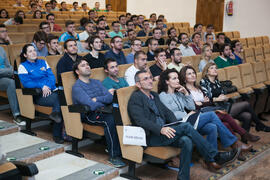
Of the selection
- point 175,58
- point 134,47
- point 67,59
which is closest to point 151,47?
point 134,47

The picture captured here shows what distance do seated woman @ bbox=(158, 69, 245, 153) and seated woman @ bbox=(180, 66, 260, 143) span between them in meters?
0.18

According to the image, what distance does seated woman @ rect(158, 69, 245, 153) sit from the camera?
2.46 metres

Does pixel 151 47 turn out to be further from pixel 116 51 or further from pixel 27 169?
pixel 27 169

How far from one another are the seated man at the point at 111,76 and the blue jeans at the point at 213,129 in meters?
0.78

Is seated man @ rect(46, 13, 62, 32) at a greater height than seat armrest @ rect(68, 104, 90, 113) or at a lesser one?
greater

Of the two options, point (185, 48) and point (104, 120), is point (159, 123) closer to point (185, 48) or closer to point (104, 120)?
point (104, 120)

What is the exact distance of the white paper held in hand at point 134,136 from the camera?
217cm

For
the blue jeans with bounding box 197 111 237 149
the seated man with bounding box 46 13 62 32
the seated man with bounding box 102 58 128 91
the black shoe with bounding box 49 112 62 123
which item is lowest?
the blue jeans with bounding box 197 111 237 149

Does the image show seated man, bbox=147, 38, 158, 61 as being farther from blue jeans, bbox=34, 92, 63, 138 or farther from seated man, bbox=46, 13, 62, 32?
seated man, bbox=46, 13, 62, 32

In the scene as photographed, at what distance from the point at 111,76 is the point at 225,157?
3.74ft

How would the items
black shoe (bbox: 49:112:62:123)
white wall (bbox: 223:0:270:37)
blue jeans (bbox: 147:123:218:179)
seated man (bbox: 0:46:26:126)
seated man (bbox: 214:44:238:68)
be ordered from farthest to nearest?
white wall (bbox: 223:0:270:37), seated man (bbox: 214:44:238:68), seated man (bbox: 0:46:26:126), black shoe (bbox: 49:112:62:123), blue jeans (bbox: 147:123:218:179)

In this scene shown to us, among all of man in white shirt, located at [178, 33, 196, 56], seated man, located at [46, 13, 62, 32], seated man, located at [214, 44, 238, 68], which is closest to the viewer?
seated man, located at [214, 44, 238, 68]

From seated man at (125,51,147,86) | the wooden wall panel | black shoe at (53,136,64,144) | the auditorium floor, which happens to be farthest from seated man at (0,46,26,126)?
the wooden wall panel

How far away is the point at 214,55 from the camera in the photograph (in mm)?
4355
